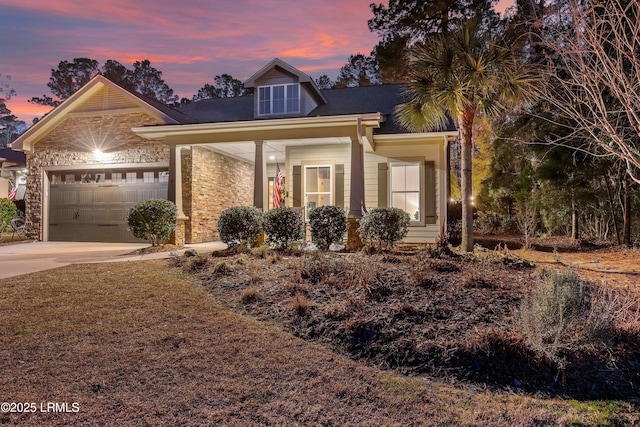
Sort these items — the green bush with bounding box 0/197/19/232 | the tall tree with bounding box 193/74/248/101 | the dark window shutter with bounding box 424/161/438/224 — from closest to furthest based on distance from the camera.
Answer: the dark window shutter with bounding box 424/161/438/224 → the green bush with bounding box 0/197/19/232 → the tall tree with bounding box 193/74/248/101

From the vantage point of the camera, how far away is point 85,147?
13.1 m

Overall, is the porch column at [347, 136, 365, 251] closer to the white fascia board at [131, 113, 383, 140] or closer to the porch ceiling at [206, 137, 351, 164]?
the white fascia board at [131, 113, 383, 140]

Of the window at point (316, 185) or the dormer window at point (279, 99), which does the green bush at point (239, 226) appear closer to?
the window at point (316, 185)

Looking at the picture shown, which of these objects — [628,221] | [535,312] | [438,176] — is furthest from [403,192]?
[535,312]

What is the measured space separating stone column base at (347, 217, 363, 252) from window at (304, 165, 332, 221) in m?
3.02

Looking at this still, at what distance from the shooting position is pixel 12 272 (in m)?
6.87

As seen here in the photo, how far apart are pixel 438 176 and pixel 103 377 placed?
33.7ft

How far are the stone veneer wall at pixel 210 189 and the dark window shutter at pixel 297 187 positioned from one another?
2.76 meters

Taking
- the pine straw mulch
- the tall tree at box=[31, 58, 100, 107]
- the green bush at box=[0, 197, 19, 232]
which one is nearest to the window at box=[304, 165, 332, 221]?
the pine straw mulch

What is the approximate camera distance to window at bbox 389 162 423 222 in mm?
11844

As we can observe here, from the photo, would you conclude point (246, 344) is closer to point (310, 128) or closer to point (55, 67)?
point (310, 128)

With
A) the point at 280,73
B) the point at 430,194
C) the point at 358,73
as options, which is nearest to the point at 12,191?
the point at 280,73

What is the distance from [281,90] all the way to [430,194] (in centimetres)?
583

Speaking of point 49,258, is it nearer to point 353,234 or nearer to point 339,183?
point 353,234
